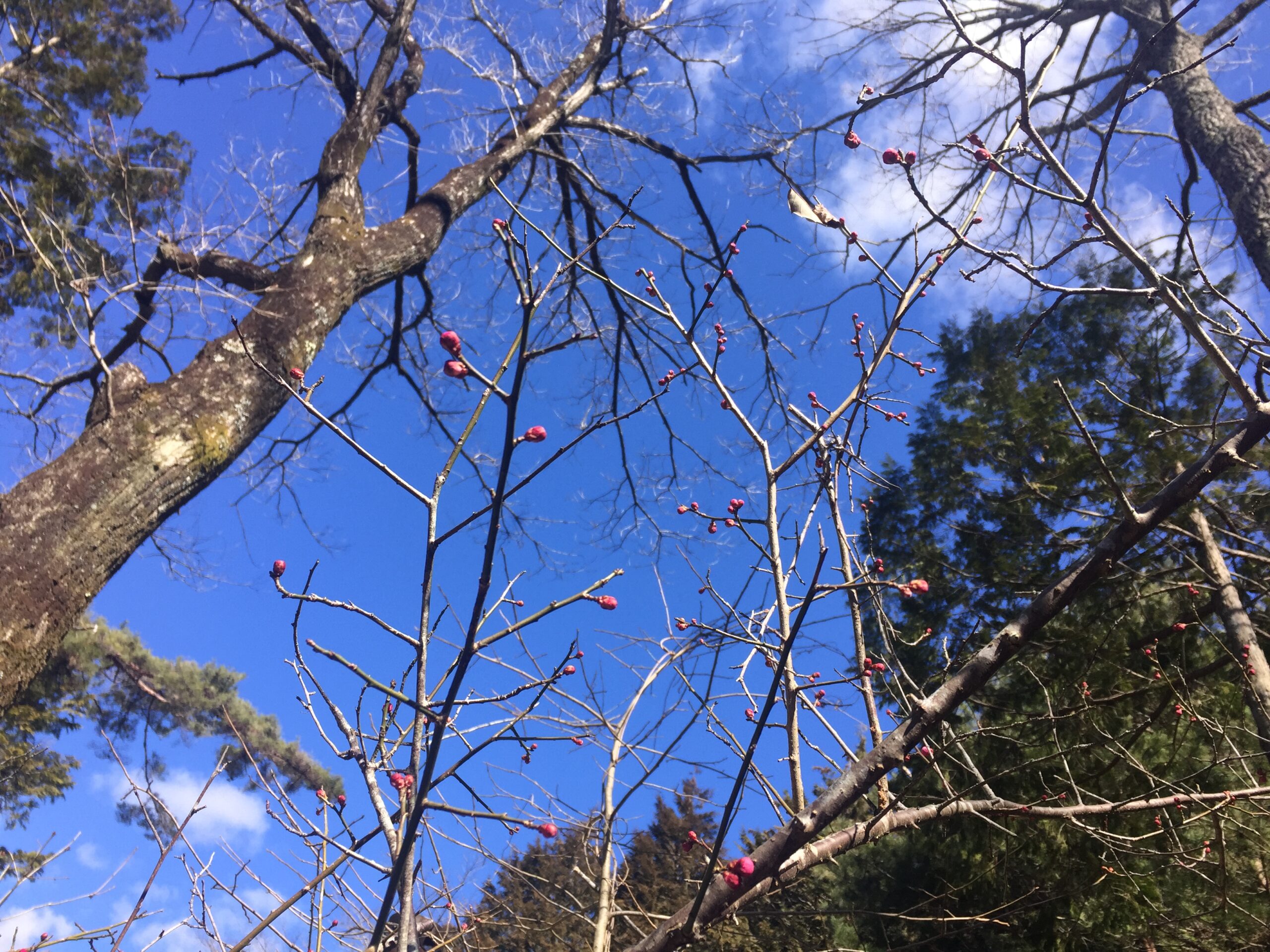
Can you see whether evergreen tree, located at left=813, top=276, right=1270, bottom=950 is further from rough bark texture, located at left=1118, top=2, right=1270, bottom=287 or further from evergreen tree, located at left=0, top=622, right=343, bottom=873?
evergreen tree, located at left=0, top=622, right=343, bottom=873

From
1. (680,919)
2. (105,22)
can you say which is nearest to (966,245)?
(680,919)

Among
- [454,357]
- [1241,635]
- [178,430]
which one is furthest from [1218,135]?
[178,430]

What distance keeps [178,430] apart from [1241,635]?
4.72 meters

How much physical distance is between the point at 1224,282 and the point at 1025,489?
2.06m

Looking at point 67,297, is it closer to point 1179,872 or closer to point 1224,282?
point 1179,872

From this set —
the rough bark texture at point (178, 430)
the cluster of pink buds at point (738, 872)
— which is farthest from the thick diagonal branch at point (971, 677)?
the rough bark texture at point (178, 430)

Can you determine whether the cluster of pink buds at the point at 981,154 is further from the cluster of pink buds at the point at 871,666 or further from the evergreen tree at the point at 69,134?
the evergreen tree at the point at 69,134

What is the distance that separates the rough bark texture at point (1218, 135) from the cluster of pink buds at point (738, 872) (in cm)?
419

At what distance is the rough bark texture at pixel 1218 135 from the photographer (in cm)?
392

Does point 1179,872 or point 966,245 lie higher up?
point 966,245

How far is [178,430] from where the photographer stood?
265 cm

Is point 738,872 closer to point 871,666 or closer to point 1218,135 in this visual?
point 871,666

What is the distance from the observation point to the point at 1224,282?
5184 millimetres

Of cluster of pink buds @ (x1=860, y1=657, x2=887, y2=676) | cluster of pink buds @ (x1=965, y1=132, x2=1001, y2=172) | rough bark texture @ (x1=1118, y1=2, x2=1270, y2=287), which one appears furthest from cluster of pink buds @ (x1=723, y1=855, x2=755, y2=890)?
rough bark texture @ (x1=1118, y1=2, x2=1270, y2=287)
